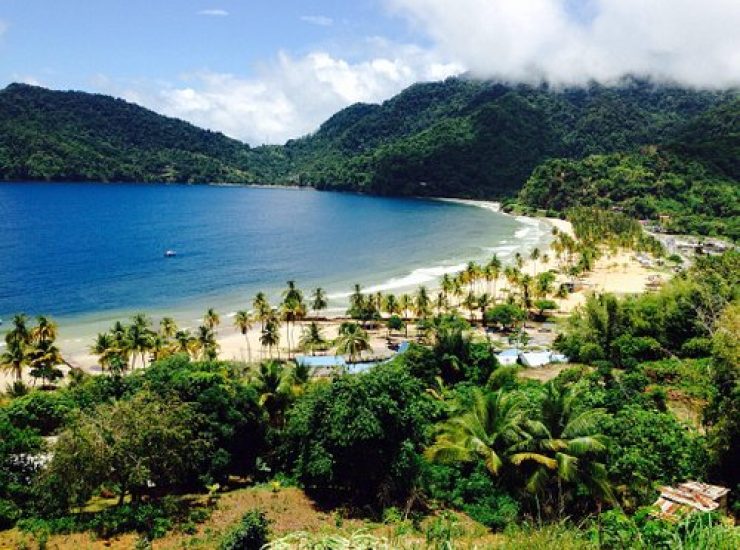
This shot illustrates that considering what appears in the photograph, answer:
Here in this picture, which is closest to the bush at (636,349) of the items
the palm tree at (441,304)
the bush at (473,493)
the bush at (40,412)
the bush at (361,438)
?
the bush at (473,493)

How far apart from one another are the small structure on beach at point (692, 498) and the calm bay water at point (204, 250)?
194 ft

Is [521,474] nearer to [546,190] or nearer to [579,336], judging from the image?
[579,336]

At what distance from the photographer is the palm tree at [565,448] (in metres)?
20.1

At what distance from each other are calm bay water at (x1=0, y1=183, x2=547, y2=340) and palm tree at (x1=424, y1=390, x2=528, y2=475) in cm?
5240

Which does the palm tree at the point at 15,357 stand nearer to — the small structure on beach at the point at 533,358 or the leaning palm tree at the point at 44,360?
the leaning palm tree at the point at 44,360

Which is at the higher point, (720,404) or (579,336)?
(720,404)

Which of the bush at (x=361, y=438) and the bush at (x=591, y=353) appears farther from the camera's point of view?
the bush at (x=591, y=353)

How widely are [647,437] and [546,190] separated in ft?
597

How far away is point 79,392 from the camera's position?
30.3 m

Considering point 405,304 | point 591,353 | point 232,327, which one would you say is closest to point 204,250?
point 232,327

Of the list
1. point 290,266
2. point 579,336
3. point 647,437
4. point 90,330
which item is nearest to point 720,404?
point 647,437

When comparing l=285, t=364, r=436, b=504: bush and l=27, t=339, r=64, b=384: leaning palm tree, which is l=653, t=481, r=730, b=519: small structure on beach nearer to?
l=285, t=364, r=436, b=504: bush

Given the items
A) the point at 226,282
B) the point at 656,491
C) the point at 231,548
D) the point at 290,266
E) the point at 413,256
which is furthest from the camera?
the point at 413,256

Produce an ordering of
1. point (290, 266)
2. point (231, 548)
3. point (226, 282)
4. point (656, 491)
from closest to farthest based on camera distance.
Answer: point (231, 548) → point (656, 491) → point (226, 282) → point (290, 266)
